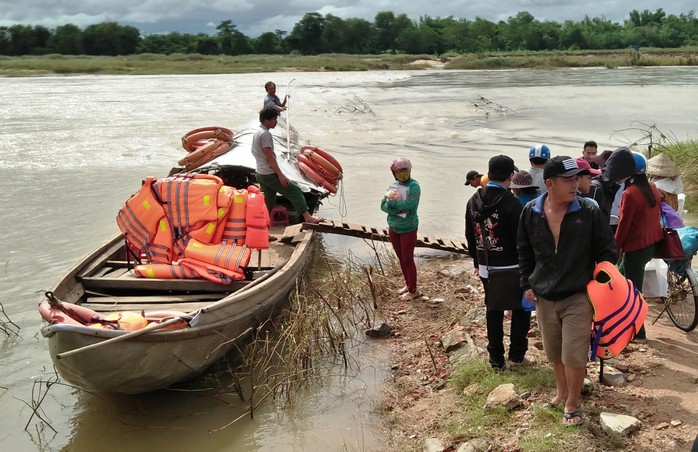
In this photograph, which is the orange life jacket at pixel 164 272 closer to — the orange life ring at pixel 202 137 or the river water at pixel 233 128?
the river water at pixel 233 128

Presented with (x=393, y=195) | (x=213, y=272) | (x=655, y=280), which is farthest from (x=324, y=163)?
(x=655, y=280)

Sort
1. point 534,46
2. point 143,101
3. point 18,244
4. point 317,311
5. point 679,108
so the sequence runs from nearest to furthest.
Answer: point 317,311, point 18,244, point 679,108, point 143,101, point 534,46

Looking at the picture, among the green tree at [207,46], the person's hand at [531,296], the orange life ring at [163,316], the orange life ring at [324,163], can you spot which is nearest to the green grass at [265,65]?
the green tree at [207,46]

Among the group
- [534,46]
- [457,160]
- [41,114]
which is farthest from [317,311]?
[534,46]

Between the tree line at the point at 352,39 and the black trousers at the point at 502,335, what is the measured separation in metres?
83.2

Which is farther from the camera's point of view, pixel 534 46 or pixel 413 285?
pixel 534 46

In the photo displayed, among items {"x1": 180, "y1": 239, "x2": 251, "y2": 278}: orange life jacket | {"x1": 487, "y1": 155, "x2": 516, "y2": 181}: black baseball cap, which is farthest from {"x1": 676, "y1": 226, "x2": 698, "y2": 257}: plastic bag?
{"x1": 180, "y1": 239, "x2": 251, "y2": 278}: orange life jacket

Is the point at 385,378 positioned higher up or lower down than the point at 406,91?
lower down

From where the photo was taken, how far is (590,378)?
4.67 m

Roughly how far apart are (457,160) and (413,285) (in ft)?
32.7

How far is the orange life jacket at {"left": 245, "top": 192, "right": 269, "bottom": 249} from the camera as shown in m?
6.36

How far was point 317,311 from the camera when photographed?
642cm

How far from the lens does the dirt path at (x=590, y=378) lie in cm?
395

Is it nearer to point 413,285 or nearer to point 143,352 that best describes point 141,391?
point 143,352
